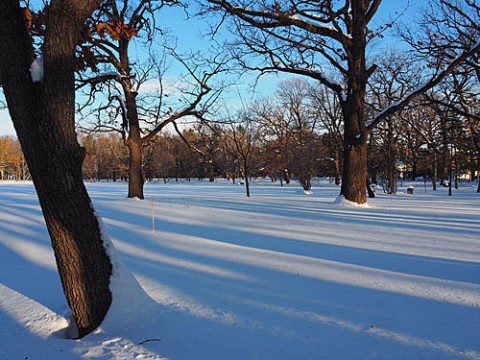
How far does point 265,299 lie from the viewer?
141 inches

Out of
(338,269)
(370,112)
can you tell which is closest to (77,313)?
(338,269)

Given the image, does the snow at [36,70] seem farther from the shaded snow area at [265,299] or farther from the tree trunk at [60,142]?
the shaded snow area at [265,299]

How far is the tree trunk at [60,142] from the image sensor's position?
2955 mm

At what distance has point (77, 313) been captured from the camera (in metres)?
3.13

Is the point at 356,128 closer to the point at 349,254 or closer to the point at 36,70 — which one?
the point at 349,254

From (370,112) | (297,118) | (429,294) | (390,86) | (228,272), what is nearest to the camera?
(429,294)

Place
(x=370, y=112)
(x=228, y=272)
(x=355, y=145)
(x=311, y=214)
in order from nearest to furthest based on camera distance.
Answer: (x=228, y=272) < (x=311, y=214) < (x=355, y=145) < (x=370, y=112)

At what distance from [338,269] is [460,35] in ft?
48.9

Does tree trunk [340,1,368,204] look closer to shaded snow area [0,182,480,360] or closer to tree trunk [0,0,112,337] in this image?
shaded snow area [0,182,480,360]

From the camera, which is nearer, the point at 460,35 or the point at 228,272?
the point at 228,272

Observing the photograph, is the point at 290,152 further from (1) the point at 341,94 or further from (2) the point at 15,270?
(2) the point at 15,270

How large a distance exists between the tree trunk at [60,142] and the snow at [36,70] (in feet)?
0.13

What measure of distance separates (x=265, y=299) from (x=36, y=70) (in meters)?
3.25

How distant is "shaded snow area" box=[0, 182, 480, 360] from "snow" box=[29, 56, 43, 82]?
77.4 inches
